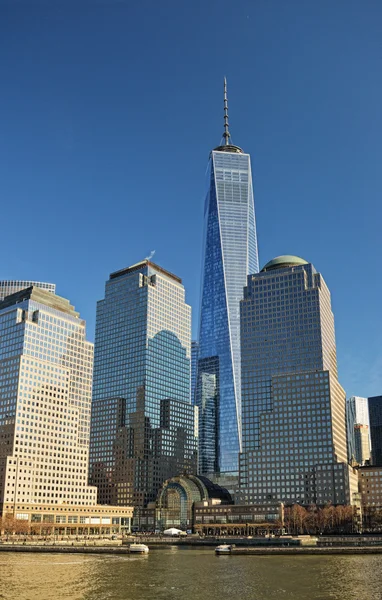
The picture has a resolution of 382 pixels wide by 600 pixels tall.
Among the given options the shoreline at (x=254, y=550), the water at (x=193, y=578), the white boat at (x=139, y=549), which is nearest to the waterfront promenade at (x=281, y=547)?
the shoreline at (x=254, y=550)

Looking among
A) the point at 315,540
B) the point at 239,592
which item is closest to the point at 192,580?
the point at 239,592

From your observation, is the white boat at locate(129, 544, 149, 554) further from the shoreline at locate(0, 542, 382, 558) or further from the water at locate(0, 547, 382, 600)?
the water at locate(0, 547, 382, 600)

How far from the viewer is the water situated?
→ 297ft

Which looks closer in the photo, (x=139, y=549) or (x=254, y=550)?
(x=254, y=550)

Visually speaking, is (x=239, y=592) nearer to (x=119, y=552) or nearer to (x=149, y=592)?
(x=149, y=592)

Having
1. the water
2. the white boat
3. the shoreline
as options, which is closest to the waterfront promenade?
the shoreline

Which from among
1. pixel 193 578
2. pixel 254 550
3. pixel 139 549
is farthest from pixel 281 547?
pixel 193 578

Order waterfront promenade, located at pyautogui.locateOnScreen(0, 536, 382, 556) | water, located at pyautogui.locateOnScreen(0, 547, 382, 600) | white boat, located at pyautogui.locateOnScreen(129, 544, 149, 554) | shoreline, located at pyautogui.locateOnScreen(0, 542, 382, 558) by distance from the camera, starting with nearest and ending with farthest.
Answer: water, located at pyautogui.locateOnScreen(0, 547, 382, 600), shoreline, located at pyautogui.locateOnScreen(0, 542, 382, 558), waterfront promenade, located at pyautogui.locateOnScreen(0, 536, 382, 556), white boat, located at pyautogui.locateOnScreen(129, 544, 149, 554)

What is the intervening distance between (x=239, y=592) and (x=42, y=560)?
223ft

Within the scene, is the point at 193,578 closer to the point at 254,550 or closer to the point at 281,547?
the point at 254,550

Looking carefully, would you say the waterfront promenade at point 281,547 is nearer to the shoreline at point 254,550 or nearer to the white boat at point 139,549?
the shoreline at point 254,550

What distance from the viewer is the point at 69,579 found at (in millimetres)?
108812

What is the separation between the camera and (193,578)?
109 m

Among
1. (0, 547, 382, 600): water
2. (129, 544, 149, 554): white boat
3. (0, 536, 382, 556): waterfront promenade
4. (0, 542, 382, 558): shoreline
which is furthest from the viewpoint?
(129, 544, 149, 554): white boat
